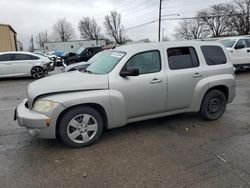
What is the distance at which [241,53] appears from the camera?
1221 cm

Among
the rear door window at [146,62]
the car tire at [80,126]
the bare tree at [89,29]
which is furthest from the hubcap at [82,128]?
the bare tree at [89,29]

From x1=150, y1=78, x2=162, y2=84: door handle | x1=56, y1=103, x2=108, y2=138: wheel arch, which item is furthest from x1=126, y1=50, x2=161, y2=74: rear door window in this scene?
x1=56, y1=103, x2=108, y2=138: wheel arch

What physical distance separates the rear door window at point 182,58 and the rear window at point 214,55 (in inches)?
11.3

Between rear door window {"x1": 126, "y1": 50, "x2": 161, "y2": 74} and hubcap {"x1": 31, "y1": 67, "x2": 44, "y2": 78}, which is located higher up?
→ rear door window {"x1": 126, "y1": 50, "x2": 161, "y2": 74}

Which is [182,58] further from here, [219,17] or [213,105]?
[219,17]

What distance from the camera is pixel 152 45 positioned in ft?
15.4

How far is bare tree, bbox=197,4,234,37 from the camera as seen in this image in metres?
58.1

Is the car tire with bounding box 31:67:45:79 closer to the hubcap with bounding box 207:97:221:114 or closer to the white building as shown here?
the hubcap with bounding box 207:97:221:114

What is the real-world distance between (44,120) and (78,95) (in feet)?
2.13

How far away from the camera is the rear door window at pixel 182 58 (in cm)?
477

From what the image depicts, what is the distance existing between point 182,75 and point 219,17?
62.8m

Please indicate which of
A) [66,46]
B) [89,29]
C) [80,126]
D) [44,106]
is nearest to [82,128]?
[80,126]

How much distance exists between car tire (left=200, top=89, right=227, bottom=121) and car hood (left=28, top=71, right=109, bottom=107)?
2295mm

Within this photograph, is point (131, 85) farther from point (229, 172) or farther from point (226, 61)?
point (226, 61)
